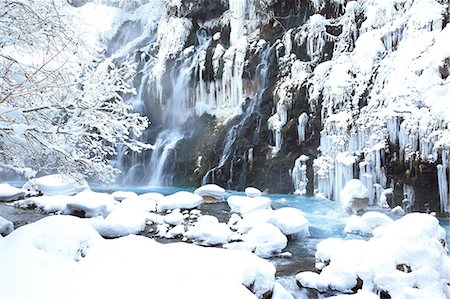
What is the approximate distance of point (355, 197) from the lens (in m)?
9.48

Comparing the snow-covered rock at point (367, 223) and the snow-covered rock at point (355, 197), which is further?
the snow-covered rock at point (355, 197)

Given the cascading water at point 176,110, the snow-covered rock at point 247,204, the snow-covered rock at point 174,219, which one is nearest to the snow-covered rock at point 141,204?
the snow-covered rock at point 174,219

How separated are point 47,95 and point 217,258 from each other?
2694 millimetres

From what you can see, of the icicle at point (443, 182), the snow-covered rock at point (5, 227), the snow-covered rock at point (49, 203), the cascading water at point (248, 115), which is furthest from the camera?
the cascading water at point (248, 115)

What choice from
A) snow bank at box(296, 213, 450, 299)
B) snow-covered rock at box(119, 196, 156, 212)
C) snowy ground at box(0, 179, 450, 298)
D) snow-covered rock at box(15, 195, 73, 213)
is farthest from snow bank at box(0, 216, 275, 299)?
snow-covered rock at box(15, 195, 73, 213)

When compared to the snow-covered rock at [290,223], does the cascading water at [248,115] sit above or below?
above

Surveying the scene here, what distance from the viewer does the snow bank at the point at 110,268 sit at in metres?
3.19

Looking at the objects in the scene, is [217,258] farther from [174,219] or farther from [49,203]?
[49,203]

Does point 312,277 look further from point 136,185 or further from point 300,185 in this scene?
point 136,185

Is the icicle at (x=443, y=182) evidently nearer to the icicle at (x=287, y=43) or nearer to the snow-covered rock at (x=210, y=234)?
the snow-covered rock at (x=210, y=234)

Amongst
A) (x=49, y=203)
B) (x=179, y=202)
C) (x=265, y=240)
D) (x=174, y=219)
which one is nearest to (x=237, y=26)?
(x=179, y=202)

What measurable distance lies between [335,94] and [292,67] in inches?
115

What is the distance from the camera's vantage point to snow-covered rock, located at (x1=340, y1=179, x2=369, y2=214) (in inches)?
373

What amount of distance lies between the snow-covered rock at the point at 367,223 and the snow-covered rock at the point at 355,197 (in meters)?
1.28
